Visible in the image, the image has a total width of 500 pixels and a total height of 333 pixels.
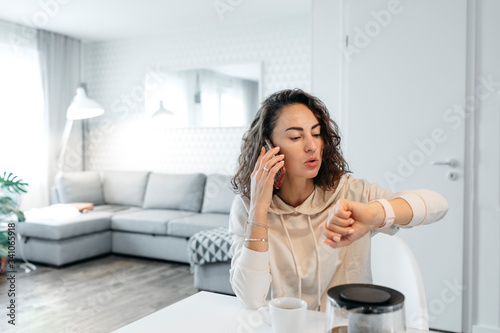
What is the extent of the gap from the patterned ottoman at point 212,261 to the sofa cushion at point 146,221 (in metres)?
0.97

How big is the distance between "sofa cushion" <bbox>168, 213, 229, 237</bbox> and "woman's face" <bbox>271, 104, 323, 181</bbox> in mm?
2580

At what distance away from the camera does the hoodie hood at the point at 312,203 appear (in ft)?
4.34

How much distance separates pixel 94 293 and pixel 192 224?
107 cm

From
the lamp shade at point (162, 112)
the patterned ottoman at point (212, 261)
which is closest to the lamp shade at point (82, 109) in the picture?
the lamp shade at point (162, 112)

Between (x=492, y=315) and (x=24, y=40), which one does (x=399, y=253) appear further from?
(x=24, y=40)

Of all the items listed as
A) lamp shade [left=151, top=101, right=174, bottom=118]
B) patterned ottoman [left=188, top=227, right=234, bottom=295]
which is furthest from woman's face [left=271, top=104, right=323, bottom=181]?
lamp shade [left=151, top=101, right=174, bottom=118]

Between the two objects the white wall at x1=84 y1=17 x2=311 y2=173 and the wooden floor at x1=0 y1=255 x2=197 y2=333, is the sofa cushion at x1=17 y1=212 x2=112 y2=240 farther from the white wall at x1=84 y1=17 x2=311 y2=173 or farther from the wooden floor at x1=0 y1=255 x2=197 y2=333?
the white wall at x1=84 y1=17 x2=311 y2=173

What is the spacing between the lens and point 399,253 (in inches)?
48.6

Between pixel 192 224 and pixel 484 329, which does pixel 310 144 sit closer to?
pixel 484 329

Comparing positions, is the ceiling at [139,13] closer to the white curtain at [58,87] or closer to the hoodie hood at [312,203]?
the white curtain at [58,87]

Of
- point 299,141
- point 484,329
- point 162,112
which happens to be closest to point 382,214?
point 299,141

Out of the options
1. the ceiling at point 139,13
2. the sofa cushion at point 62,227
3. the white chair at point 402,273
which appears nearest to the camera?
the white chair at point 402,273

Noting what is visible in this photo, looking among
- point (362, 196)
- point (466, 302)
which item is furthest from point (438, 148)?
point (362, 196)

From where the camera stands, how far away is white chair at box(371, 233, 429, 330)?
43.3 inches
